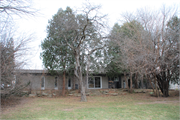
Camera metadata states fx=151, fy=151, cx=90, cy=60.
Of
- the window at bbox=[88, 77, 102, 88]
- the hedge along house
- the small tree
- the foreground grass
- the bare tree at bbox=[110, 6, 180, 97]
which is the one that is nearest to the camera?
the foreground grass

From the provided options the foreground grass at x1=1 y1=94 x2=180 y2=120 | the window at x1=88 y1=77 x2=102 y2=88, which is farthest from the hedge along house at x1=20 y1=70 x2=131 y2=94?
the foreground grass at x1=1 y1=94 x2=180 y2=120

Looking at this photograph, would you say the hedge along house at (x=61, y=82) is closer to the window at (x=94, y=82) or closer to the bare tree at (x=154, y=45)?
the window at (x=94, y=82)

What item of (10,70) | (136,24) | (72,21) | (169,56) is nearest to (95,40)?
(72,21)

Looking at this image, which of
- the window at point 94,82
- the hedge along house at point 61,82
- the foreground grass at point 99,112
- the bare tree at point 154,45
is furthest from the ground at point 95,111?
the window at point 94,82

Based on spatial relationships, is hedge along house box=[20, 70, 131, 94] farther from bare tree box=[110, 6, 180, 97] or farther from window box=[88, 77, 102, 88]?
bare tree box=[110, 6, 180, 97]

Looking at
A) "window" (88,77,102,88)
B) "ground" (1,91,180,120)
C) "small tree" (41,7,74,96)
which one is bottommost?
"ground" (1,91,180,120)

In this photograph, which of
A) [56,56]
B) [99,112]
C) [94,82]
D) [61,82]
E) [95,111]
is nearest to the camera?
[99,112]

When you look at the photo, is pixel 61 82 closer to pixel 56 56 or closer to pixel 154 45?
pixel 56 56

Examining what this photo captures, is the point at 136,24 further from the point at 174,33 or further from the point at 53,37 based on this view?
the point at 53,37

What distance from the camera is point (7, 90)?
354 inches

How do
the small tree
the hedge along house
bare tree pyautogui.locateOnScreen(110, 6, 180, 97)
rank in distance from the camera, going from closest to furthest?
bare tree pyautogui.locateOnScreen(110, 6, 180, 97) < the small tree < the hedge along house

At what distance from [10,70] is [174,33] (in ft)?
35.4

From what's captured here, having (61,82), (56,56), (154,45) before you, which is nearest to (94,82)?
(61,82)

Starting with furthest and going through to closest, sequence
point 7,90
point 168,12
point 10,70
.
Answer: point 168,12
point 7,90
point 10,70
